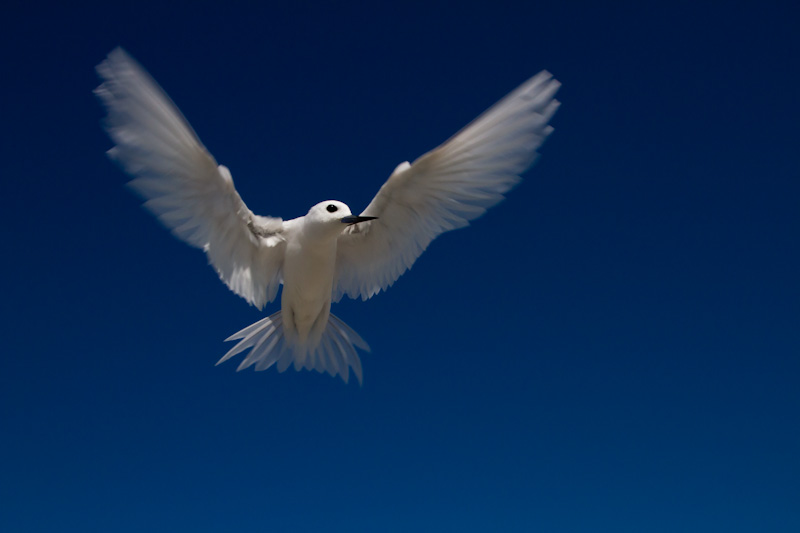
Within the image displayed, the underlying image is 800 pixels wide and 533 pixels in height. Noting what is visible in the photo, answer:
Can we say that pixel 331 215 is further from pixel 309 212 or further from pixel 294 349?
pixel 294 349

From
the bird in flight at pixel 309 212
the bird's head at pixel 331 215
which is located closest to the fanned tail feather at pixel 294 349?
the bird in flight at pixel 309 212

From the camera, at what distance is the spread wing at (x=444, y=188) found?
548cm

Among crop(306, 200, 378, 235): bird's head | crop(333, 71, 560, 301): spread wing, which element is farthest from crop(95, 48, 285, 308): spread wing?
crop(333, 71, 560, 301): spread wing

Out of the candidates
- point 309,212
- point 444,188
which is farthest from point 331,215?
point 444,188

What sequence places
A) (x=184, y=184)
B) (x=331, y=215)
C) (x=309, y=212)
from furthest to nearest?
(x=309, y=212)
(x=331, y=215)
(x=184, y=184)

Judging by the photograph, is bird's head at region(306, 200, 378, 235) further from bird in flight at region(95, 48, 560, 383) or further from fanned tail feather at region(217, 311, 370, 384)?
fanned tail feather at region(217, 311, 370, 384)

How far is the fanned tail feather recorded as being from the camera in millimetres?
6898

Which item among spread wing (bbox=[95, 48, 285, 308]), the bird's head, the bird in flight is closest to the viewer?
spread wing (bbox=[95, 48, 285, 308])

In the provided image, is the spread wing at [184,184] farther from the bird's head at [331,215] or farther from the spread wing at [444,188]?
the spread wing at [444,188]

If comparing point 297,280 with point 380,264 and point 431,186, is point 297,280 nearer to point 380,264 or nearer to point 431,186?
point 380,264

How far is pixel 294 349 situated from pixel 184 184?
2.12 metres

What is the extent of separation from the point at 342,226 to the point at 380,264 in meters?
0.81

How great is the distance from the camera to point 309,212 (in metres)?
6.19

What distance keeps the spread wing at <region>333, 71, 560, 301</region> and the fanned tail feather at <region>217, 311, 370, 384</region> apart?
0.41 metres
